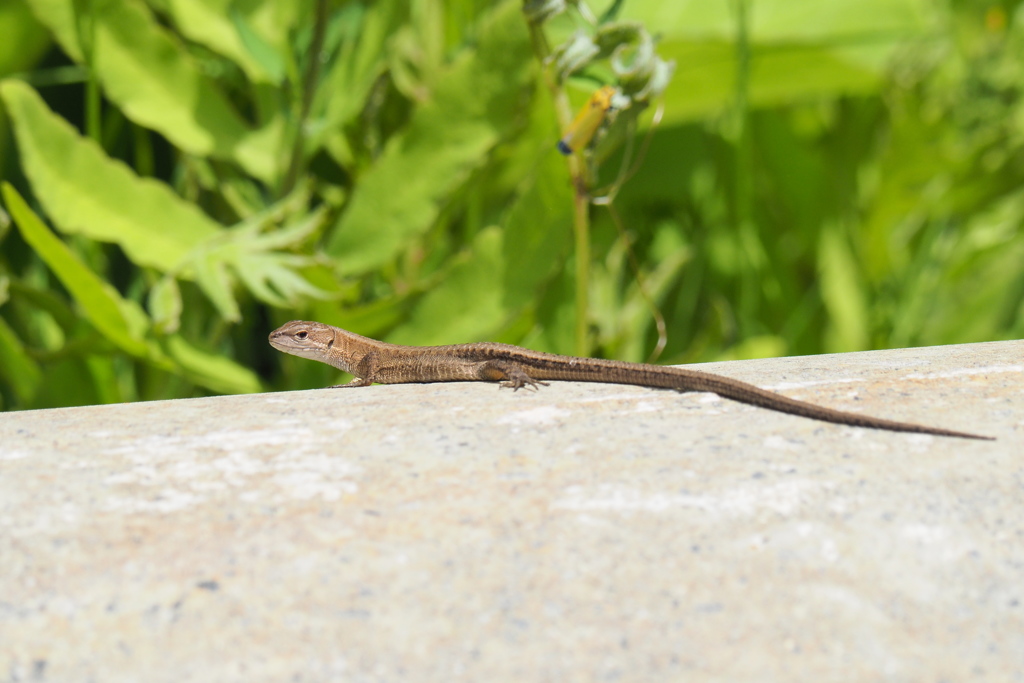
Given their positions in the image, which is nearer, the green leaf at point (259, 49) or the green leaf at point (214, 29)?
the green leaf at point (259, 49)

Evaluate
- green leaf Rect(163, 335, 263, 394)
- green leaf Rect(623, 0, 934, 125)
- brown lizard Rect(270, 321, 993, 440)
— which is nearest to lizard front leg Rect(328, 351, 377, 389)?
brown lizard Rect(270, 321, 993, 440)

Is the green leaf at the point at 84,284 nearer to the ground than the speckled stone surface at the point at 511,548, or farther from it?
farther from it

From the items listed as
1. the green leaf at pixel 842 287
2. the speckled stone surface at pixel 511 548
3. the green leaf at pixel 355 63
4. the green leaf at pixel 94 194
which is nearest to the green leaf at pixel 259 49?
the green leaf at pixel 355 63

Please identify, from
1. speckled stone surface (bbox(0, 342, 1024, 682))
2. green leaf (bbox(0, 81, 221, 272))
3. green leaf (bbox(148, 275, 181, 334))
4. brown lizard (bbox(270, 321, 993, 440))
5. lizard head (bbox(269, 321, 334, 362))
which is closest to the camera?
speckled stone surface (bbox(0, 342, 1024, 682))

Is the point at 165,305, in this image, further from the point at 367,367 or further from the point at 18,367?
the point at 367,367

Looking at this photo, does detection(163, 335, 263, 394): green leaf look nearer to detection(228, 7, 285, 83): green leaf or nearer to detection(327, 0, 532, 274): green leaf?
detection(327, 0, 532, 274): green leaf

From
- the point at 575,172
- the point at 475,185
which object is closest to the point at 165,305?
the point at 475,185

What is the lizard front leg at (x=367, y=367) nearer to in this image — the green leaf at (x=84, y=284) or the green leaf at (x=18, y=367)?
the green leaf at (x=84, y=284)
